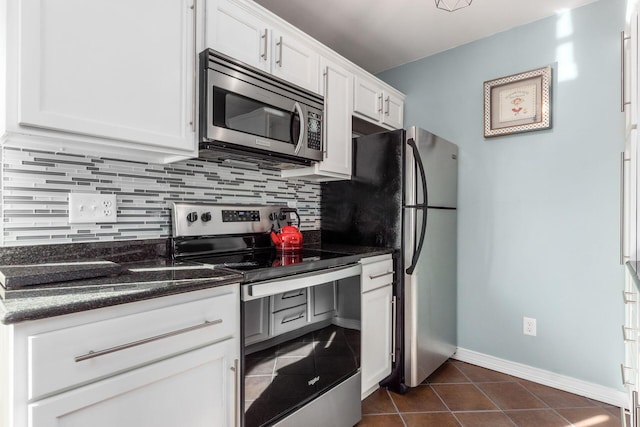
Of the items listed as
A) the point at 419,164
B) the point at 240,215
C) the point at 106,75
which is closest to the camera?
the point at 106,75

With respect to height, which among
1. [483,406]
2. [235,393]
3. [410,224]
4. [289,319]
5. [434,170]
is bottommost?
[483,406]

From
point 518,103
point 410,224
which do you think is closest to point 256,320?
point 410,224

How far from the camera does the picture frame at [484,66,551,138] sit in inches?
88.4

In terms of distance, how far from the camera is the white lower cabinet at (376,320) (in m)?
1.89

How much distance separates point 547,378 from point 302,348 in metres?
1.79

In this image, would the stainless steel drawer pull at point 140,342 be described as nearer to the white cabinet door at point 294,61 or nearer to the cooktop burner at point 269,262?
the cooktop burner at point 269,262

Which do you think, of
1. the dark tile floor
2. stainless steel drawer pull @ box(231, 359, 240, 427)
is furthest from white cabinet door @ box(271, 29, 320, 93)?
the dark tile floor

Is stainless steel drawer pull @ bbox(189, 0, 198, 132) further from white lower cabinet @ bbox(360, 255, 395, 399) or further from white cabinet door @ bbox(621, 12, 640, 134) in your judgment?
white cabinet door @ bbox(621, 12, 640, 134)

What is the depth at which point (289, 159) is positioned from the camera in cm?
188

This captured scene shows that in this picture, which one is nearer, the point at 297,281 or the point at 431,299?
the point at 297,281

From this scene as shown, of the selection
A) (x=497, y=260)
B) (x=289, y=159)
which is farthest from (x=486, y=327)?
(x=289, y=159)

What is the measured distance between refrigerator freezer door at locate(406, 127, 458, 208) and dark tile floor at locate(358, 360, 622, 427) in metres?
1.18

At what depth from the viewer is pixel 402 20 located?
228cm

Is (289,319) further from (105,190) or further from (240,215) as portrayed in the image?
(105,190)
